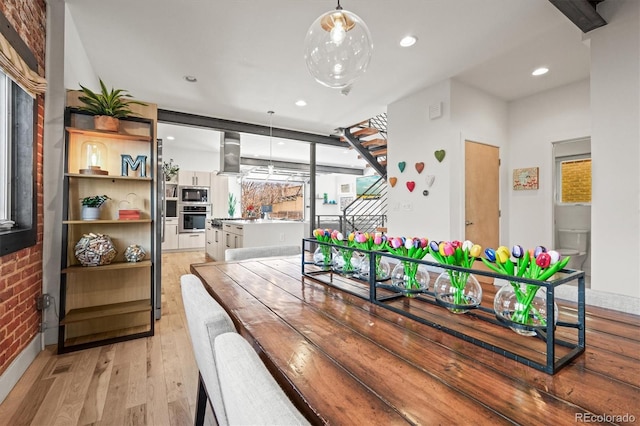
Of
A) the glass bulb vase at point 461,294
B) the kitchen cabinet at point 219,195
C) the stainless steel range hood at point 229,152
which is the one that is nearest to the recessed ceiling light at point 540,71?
the glass bulb vase at point 461,294

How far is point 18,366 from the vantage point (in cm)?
190

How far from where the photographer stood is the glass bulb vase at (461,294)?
3.31 feet

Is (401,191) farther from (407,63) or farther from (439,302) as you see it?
(439,302)

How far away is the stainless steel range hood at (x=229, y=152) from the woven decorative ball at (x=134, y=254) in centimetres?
342

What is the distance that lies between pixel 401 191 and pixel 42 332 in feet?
13.0

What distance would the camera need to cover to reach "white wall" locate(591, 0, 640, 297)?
2.17 metres

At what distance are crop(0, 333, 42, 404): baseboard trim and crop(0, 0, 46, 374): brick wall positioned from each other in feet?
0.11

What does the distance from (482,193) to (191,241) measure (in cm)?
648

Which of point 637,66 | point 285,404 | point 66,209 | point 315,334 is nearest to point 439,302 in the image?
point 315,334

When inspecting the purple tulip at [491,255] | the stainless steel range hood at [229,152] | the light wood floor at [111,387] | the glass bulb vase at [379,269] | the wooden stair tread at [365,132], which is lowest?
the light wood floor at [111,387]

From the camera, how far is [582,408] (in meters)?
0.57

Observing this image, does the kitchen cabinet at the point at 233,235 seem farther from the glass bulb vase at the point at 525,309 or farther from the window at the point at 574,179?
the window at the point at 574,179

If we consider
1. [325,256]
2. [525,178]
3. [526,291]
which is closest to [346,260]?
[325,256]

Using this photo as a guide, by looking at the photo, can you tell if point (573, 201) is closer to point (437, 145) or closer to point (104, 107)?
point (437, 145)
